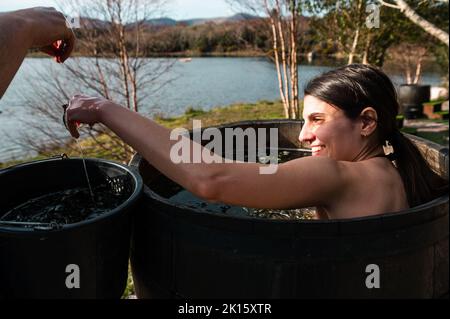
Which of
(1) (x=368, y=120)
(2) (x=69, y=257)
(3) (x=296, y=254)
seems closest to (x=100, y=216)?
(2) (x=69, y=257)

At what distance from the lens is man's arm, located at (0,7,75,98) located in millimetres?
1319

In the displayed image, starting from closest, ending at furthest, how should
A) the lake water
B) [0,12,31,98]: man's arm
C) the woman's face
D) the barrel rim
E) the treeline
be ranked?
the barrel rim → [0,12,31,98]: man's arm → the woman's face → the treeline → the lake water

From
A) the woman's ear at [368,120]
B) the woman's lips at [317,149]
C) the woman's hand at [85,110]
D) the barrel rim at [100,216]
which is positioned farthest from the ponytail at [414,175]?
the woman's hand at [85,110]

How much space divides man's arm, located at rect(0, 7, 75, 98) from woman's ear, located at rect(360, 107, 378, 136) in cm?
118

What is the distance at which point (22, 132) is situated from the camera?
602 centimetres

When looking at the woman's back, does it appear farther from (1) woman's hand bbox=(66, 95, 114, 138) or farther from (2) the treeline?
(2) the treeline

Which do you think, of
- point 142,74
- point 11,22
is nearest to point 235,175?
point 11,22

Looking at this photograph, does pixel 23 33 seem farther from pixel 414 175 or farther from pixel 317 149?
pixel 414 175

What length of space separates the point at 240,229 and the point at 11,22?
1.01 metres

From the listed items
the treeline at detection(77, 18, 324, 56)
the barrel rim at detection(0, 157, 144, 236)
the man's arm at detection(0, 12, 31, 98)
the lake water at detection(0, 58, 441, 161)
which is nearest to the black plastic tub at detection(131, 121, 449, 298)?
the barrel rim at detection(0, 157, 144, 236)

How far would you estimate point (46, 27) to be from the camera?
4.77 ft

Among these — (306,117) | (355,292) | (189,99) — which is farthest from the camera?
(189,99)
